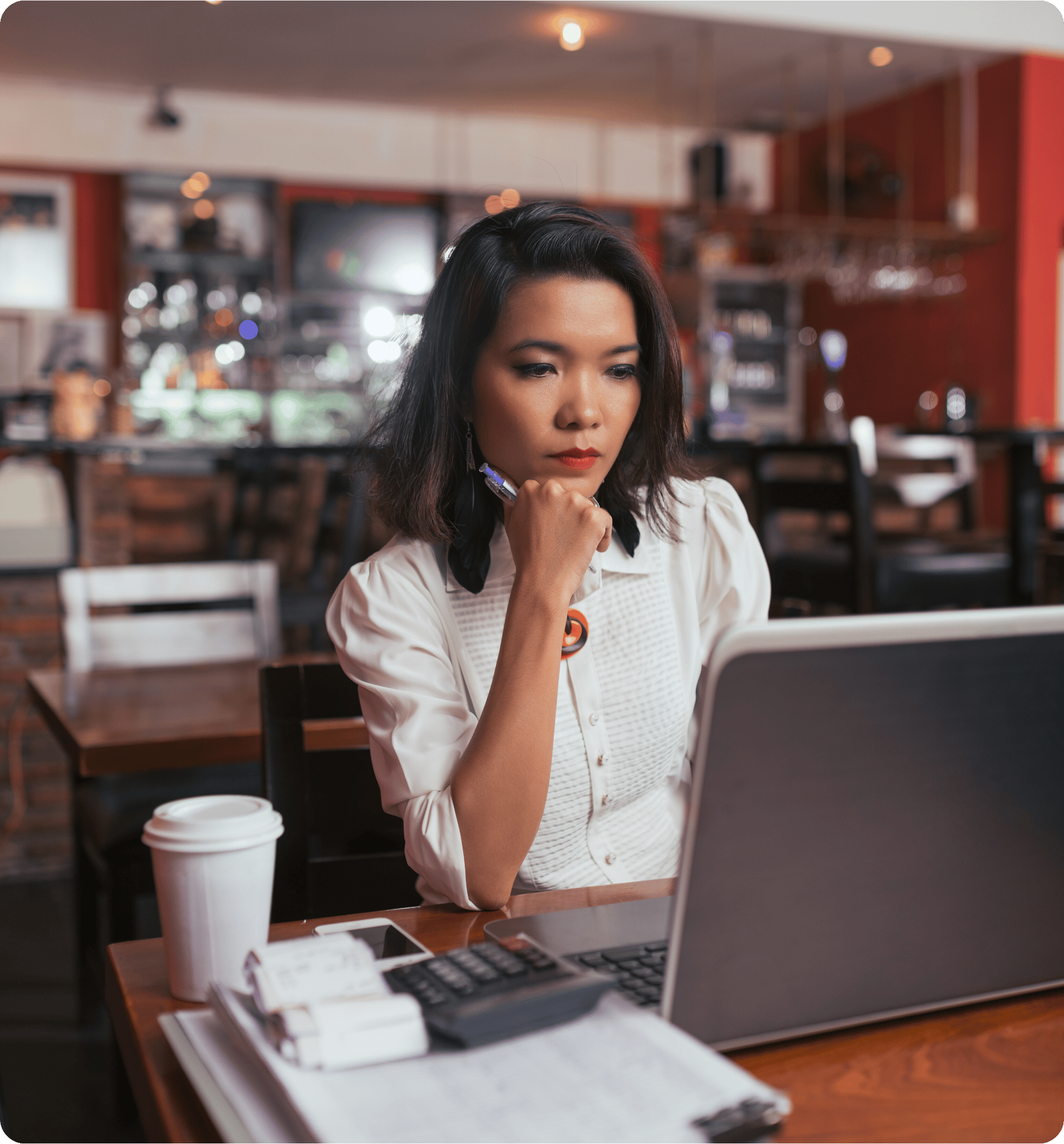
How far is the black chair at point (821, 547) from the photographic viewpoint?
113 inches

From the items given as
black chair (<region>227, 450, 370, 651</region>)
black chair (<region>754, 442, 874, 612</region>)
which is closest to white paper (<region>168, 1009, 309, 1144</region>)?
black chair (<region>227, 450, 370, 651</region>)

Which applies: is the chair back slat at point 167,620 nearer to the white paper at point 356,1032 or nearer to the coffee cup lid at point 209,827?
the coffee cup lid at point 209,827

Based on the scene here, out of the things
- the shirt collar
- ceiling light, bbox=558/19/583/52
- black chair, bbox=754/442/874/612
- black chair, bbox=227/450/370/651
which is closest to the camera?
the shirt collar

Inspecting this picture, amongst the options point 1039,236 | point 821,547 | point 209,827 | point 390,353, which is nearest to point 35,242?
point 821,547

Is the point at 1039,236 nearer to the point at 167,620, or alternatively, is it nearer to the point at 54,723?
the point at 167,620

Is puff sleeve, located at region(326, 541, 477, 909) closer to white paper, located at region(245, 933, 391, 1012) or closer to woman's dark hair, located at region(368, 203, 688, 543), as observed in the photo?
woman's dark hair, located at region(368, 203, 688, 543)

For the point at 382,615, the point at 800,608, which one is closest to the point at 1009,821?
the point at 382,615

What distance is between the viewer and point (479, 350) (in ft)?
3.45

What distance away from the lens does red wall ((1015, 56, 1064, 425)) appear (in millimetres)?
6293

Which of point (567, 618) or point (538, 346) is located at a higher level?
point (538, 346)

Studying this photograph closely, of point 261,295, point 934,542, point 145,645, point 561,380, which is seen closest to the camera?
point 561,380

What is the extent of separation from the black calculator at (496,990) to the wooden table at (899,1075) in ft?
0.30

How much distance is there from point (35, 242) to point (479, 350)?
700 centimetres

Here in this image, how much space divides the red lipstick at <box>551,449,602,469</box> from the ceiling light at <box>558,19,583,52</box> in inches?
213
